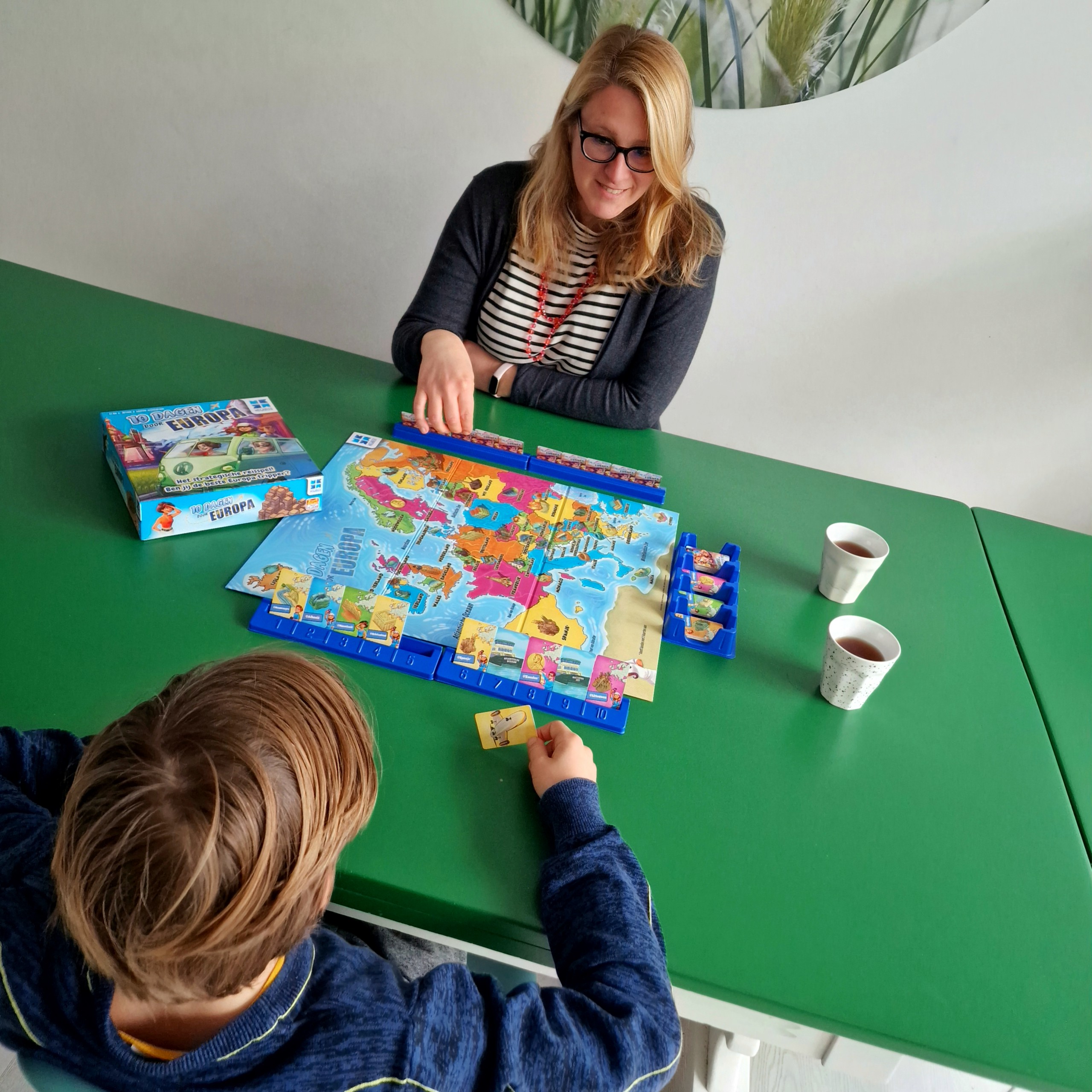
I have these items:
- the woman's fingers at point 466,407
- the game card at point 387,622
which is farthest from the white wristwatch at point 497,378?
the game card at point 387,622

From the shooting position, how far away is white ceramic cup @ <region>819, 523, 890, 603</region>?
106cm

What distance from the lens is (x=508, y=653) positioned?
3.06ft

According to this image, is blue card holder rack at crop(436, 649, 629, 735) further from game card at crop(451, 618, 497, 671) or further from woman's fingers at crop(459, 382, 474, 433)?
woman's fingers at crop(459, 382, 474, 433)

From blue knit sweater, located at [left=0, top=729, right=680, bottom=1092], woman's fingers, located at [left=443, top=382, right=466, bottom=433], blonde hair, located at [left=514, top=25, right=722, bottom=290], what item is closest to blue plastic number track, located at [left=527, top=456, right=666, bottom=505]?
woman's fingers, located at [left=443, top=382, right=466, bottom=433]

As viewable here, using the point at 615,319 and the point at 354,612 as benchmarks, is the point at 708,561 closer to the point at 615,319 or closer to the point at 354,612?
the point at 354,612

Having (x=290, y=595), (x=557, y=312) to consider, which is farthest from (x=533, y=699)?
(x=557, y=312)

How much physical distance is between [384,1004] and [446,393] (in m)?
0.85

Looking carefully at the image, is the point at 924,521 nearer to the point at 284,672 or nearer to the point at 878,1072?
the point at 878,1072

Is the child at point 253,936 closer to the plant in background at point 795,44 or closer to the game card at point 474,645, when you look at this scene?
the game card at point 474,645

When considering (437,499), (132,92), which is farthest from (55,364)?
(132,92)

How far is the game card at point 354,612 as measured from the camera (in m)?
0.92

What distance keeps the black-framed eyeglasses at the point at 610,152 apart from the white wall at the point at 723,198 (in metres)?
0.71

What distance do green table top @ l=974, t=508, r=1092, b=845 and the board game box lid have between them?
38.1 inches

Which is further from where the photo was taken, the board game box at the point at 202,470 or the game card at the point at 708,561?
the game card at the point at 708,561
